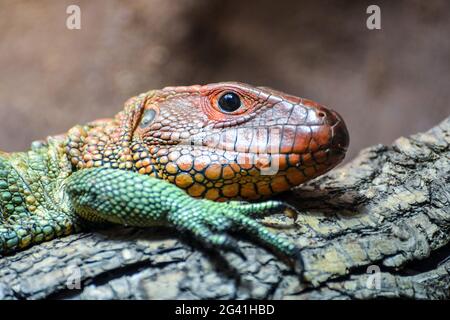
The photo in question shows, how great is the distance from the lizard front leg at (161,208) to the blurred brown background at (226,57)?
4.19 metres

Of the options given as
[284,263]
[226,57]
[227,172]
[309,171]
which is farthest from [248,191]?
A: [226,57]

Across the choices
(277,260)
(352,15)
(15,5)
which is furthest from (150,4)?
(277,260)

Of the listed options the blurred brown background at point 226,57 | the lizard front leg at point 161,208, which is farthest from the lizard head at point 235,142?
the blurred brown background at point 226,57

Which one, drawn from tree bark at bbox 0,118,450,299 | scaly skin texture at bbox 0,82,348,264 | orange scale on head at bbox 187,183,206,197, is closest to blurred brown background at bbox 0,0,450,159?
scaly skin texture at bbox 0,82,348,264

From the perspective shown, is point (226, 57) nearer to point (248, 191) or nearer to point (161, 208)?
point (248, 191)

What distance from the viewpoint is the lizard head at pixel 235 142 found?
2973 millimetres

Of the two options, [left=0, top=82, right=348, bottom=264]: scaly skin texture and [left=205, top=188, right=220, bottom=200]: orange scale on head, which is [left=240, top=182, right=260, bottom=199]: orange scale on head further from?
[left=205, top=188, right=220, bottom=200]: orange scale on head

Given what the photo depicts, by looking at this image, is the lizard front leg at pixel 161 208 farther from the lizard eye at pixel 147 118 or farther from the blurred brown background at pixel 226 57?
the blurred brown background at pixel 226 57

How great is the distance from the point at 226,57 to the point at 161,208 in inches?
206

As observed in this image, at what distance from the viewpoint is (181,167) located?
121 inches

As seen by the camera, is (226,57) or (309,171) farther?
(226,57)

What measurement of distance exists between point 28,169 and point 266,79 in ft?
16.7

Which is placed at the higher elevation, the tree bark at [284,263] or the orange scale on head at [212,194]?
the orange scale on head at [212,194]

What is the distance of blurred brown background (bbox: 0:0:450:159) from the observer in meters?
6.75
